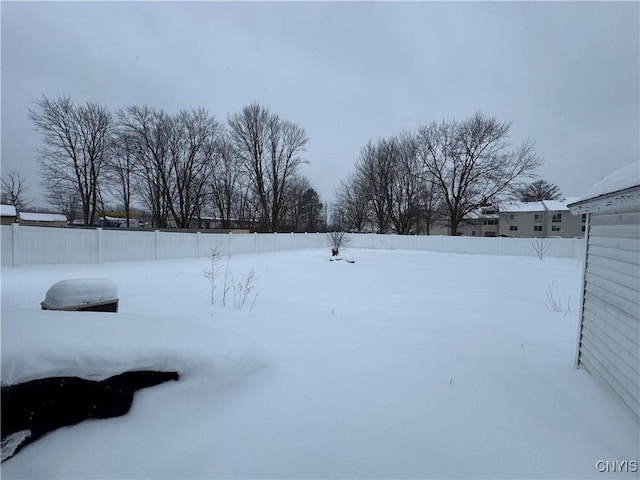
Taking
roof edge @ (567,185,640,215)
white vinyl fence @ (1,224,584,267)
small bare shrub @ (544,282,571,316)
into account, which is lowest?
small bare shrub @ (544,282,571,316)

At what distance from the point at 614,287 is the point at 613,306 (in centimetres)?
17

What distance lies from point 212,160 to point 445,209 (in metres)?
23.3

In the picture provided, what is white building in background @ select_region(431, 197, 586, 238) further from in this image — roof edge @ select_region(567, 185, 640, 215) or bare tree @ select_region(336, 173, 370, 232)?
roof edge @ select_region(567, 185, 640, 215)

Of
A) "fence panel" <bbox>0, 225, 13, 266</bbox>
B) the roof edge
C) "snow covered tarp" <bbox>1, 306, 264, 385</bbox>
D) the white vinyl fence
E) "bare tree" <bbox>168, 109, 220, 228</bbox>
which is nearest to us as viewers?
"snow covered tarp" <bbox>1, 306, 264, 385</bbox>

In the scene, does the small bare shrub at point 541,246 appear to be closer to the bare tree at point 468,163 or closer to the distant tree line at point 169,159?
the bare tree at point 468,163

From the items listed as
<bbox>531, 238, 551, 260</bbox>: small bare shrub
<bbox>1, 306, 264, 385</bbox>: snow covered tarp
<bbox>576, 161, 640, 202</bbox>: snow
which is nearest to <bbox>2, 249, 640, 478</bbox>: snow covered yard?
<bbox>1, 306, 264, 385</bbox>: snow covered tarp

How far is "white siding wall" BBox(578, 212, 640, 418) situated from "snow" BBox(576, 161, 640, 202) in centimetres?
26

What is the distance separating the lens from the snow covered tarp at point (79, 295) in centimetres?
320

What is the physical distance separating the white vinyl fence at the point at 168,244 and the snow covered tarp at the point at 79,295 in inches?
335

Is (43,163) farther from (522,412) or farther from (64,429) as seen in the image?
(522,412)

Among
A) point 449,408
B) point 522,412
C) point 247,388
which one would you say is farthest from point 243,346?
point 522,412

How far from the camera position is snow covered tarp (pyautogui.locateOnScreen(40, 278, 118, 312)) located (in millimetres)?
3201

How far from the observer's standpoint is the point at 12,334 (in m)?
1.80

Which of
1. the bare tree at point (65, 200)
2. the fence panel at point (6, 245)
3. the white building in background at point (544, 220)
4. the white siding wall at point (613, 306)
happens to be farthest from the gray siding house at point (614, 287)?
the white building in background at point (544, 220)
